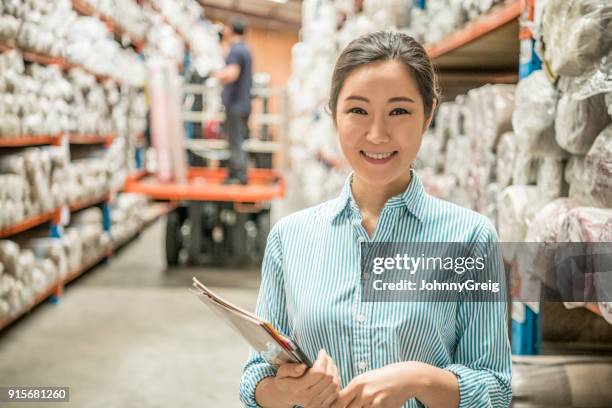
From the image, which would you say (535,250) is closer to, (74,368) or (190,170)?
(74,368)

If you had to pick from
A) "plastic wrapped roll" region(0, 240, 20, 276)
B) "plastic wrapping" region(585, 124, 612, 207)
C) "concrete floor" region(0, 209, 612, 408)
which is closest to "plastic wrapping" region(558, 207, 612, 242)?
"plastic wrapping" region(585, 124, 612, 207)

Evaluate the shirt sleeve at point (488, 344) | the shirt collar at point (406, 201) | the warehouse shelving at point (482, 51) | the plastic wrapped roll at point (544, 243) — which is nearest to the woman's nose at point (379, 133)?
the shirt collar at point (406, 201)

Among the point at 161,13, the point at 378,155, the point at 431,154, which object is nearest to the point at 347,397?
the point at 378,155

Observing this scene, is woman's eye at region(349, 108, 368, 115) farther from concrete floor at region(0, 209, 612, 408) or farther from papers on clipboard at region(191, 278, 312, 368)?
concrete floor at region(0, 209, 612, 408)

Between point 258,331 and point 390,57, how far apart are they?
494 millimetres

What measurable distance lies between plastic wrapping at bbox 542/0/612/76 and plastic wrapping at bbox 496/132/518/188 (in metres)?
0.49

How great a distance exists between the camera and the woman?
1.08m

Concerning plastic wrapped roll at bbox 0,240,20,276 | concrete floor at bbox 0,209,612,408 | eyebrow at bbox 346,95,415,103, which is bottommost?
concrete floor at bbox 0,209,612,408

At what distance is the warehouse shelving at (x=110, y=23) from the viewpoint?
549 centimetres

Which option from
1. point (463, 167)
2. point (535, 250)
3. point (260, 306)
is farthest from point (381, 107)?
point (463, 167)

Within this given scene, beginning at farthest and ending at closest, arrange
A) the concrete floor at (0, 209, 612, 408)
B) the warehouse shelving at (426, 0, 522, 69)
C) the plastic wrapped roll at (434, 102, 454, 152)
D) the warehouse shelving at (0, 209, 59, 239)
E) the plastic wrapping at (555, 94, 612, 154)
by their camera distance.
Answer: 1. the warehouse shelving at (0, 209, 59, 239)
2. the concrete floor at (0, 209, 612, 408)
3. the plastic wrapped roll at (434, 102, 454, 152)
4. the warehouse shelving at (426, 0, 522, 69)
5. the plastic wrapping at (555, 94, 612, 154)

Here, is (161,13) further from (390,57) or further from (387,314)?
(387,314)

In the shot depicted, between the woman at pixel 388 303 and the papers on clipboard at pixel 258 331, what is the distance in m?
0.05

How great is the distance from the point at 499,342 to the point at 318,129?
5706 mm
